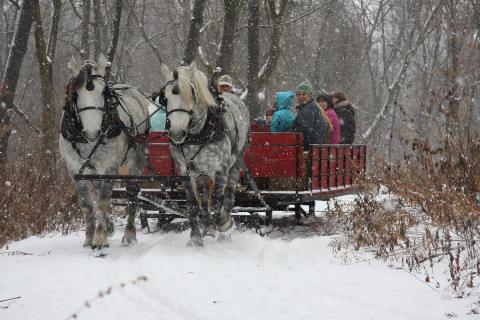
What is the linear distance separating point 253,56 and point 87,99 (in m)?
7.83

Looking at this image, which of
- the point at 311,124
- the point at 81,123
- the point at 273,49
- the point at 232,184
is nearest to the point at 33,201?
the point at 81,123

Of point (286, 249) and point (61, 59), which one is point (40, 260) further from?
point (61, 59)

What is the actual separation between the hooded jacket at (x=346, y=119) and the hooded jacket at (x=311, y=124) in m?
2.12

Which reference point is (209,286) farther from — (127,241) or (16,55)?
(16,55)

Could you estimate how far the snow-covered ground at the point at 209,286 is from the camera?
4129 millimetres

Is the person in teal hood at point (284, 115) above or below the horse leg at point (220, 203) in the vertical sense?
above

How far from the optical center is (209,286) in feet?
16.3

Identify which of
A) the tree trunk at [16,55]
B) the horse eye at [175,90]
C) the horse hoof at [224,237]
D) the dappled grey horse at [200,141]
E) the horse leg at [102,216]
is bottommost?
the horse hoof at [224,237]

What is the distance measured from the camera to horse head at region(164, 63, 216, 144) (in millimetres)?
6391

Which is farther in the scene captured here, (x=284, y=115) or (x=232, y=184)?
(x=284, y=115)

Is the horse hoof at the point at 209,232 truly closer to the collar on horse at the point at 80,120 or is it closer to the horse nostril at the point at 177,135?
the horse nostril at the point at 177,135

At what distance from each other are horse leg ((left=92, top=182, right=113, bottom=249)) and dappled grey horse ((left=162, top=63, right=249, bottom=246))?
0.98 metres

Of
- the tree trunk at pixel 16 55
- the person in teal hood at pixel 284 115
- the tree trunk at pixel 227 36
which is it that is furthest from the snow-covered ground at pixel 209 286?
the tree trunk at pixel 227 36

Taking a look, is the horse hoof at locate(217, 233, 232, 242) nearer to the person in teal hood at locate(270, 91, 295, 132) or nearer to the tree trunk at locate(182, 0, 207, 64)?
the person in teal hood at locate(270, 91, 295, 132)
